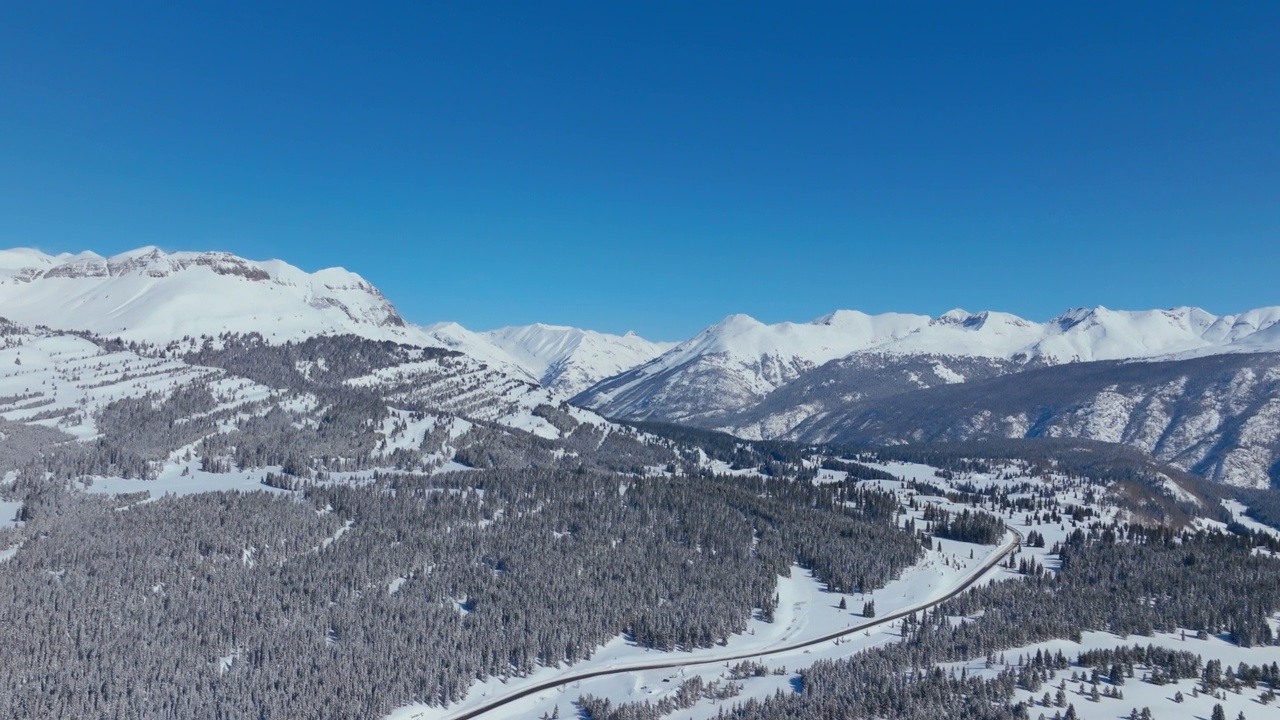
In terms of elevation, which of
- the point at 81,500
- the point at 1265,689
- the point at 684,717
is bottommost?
the point at 684,717

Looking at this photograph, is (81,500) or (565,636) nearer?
(565,636)

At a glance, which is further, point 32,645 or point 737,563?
point 737,563

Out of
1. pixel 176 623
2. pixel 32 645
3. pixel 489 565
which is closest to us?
pixel 32 645

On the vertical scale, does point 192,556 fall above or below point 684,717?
above

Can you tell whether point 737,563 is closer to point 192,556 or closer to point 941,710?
point 941,710

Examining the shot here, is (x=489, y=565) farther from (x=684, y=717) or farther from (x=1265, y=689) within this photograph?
(x=1265, y=689)

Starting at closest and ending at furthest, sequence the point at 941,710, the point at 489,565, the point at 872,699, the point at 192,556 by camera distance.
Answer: the point at 941,710, the point at 872,699, the point at 192,556, the point at 489,565

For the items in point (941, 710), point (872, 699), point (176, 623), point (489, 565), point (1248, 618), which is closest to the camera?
point (941, 710)

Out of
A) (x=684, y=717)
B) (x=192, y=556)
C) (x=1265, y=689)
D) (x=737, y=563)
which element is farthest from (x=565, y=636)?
(x=1265, y=689)

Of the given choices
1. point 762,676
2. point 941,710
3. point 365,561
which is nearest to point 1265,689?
point 941,710
